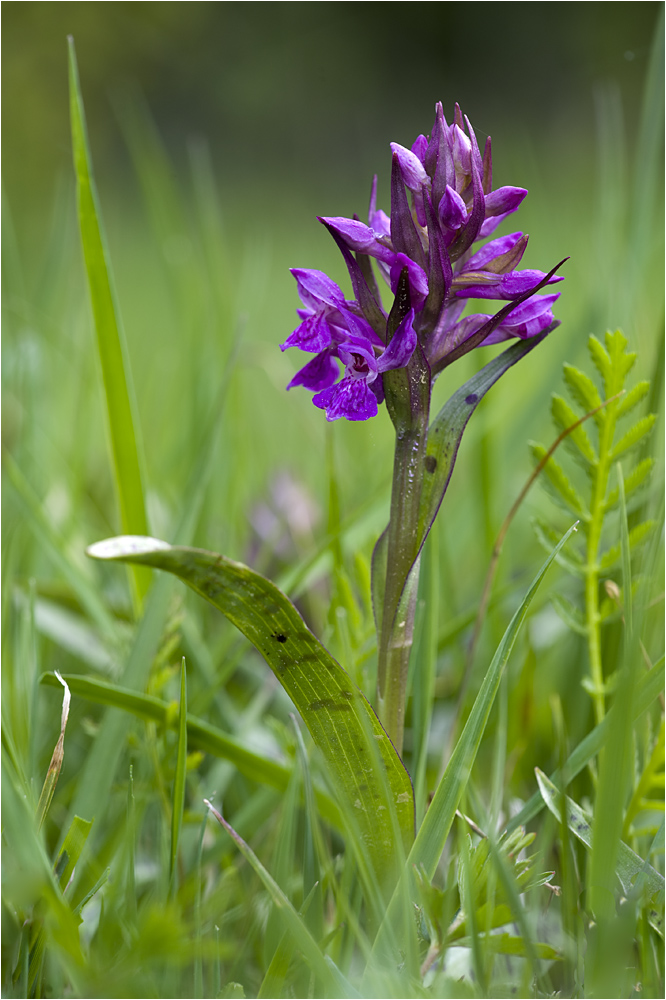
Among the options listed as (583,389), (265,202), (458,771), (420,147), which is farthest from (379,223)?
(265,202)

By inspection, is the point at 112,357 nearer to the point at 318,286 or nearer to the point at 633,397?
the point at 318,286

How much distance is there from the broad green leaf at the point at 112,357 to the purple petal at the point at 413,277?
0.23 meters

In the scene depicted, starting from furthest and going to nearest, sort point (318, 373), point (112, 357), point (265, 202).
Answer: point (265, 202) < point (112, 357) < point (318, 373)

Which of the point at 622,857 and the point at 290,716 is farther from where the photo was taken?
the point at 290,716

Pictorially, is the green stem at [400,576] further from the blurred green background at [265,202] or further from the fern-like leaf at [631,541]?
the blurred green background at [265,202]

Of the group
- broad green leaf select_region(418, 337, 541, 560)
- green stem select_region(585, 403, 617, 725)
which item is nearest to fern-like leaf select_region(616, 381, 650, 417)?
green stem select_region(585, 403, 617, 725)

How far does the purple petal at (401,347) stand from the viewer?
0.29 meters

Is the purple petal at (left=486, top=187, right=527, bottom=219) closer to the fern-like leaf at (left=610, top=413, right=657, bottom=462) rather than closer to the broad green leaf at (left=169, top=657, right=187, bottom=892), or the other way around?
the fern-like leaf at (left=610, top=413, right=657, bottom=462)

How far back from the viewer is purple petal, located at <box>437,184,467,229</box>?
0.98 ft

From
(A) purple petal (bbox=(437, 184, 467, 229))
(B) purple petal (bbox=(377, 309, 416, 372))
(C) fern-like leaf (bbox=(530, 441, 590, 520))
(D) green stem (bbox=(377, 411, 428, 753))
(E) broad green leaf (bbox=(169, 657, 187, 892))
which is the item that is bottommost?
(E) broad green leaf (bbox=(169, 657, 187, 892))

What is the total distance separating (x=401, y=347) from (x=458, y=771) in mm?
183

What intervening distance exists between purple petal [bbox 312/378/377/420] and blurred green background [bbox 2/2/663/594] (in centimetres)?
25

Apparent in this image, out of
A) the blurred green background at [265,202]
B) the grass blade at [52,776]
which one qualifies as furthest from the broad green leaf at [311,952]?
the blurred green background at [265,202]

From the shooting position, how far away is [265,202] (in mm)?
3084
